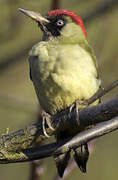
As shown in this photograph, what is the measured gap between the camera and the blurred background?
664cm

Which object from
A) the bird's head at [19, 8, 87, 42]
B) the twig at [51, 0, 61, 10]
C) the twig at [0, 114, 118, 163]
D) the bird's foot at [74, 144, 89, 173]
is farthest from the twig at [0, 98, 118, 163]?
the twig at [51, 0, 61, 10]

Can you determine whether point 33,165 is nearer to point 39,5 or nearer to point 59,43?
point 59,43

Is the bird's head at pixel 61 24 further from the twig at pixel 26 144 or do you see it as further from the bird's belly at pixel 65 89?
the twig at pixel 26 144

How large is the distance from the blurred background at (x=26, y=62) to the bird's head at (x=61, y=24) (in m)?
0.76

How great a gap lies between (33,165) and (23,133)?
38.8 inches

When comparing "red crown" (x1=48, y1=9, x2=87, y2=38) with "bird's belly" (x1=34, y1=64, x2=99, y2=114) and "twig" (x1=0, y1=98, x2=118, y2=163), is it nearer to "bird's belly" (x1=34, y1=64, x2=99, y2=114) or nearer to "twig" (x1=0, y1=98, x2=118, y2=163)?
"bird's belly" (x1=34, y1=64, x2=99, y2=114)

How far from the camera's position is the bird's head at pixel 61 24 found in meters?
5.39

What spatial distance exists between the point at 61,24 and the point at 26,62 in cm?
312

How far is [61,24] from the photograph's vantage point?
216 inches

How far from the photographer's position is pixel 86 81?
4754 mm

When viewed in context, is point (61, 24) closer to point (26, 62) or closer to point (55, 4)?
point (55, 4)

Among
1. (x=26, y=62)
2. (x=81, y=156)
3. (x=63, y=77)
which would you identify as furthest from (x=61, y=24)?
(x=26, y=62)

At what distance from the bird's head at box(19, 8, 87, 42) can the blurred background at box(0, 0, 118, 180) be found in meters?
0.76

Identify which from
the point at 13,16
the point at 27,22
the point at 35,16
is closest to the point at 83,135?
the point at 35,16
